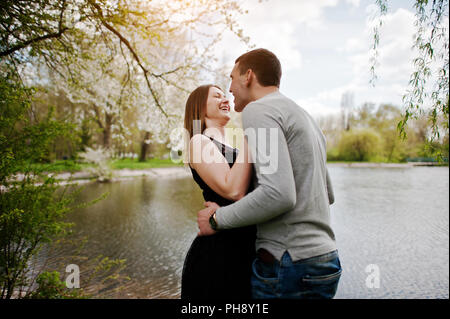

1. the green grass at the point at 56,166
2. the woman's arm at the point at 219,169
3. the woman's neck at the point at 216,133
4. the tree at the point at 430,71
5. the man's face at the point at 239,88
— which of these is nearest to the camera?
the woman's arm at the point at 219,169

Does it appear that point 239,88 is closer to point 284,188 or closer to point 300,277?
point 284,188

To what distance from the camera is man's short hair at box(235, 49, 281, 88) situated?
1253 mm

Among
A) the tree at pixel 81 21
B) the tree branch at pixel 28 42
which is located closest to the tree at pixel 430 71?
the tree at pixel 81 21

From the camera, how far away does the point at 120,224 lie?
905cm

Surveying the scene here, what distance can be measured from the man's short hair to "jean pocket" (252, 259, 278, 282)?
2.44ft

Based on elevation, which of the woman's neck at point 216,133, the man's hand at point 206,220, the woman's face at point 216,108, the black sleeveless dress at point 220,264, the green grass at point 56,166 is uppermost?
the woman's face at point 216,108

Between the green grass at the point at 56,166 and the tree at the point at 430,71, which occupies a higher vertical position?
the tree at the point at 430,71

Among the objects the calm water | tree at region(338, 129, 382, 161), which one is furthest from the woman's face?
tree at region(338, 129, 382, 161)

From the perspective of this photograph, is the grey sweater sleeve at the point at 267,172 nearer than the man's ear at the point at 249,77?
Yes

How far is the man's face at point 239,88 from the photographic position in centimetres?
128

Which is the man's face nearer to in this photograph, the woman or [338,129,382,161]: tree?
the woman

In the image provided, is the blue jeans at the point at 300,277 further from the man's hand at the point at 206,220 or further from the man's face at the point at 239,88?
the man's face at the point at 239,88

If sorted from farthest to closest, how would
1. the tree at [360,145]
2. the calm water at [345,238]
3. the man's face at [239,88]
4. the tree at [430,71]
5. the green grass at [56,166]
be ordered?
the tree at [360,145] → the calm water at [345,238] → the green grass at [56,166] → the tree at [430,71] → the man's face at [239,88]

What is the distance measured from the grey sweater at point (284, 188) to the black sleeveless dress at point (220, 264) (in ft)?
0.54
